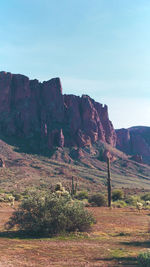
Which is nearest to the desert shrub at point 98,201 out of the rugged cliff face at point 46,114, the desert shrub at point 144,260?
the desert shrub at point 144,260

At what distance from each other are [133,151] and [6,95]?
87.9m

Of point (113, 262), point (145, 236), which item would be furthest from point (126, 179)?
point (113, 262)

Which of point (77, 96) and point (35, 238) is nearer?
point (35, 238)

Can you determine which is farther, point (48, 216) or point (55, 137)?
point (55, 137)

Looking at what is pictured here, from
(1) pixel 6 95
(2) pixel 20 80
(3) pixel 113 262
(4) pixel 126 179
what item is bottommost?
(3) pixel 113 262

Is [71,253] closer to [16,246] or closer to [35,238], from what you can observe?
[16,246]

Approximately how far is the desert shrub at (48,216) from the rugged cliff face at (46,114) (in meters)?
92.2

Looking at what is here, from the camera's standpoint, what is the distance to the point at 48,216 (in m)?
16.0

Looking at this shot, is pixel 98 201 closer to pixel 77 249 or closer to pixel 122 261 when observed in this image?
pixel 77 249

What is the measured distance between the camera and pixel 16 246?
42.9ft

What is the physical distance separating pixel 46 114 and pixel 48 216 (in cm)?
10469

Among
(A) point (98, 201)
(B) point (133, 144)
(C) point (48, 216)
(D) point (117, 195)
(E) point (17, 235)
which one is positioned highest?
(B) point (133, 144)

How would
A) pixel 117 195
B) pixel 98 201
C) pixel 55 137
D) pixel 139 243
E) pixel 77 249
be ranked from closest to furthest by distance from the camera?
pixel 77 249 < pixel 139 243 < pixel 98 201 < pixel 117 195 < pixel 55 137

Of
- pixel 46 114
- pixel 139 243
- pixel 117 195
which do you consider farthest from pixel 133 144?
pixel 139 243
